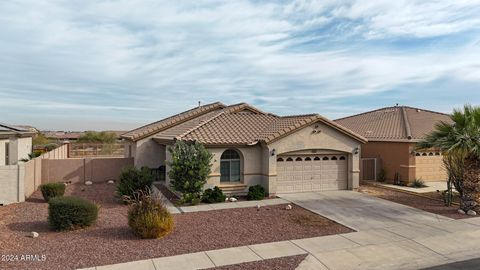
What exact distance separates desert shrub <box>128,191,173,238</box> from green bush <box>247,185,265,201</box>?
648cm

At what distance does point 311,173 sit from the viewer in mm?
19188

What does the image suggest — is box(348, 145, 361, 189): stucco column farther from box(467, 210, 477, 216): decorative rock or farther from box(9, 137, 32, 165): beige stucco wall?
box(9, 137, 32, 165): beige stucco wall

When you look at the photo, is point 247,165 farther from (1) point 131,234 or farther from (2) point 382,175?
(2) point 382,175

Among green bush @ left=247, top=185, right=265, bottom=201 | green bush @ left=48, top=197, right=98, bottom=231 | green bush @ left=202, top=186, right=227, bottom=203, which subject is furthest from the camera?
green bush @ left=247, top=185, right=265, bottom=201

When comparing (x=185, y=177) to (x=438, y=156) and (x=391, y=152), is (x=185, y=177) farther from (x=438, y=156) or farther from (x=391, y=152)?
(x=438, y=156)

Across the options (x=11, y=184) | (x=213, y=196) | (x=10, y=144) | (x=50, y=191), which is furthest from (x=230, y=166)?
(x=10, y=144)

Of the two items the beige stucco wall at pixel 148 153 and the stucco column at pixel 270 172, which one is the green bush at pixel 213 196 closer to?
the stucco column at pixel 270 172

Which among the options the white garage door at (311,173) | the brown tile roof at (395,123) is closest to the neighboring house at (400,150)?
the brown tile roof at (395,123)

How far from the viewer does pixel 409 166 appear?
21938mm

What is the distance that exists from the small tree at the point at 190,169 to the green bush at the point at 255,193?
239 cm

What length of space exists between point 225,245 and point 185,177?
6.29 meters

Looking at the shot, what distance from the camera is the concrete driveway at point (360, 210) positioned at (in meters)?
13.0

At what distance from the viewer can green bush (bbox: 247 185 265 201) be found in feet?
56.0

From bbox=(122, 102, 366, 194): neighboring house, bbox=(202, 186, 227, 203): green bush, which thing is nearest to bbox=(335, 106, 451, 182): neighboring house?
bbox=(122, 102, 366, 194): neighboring house
